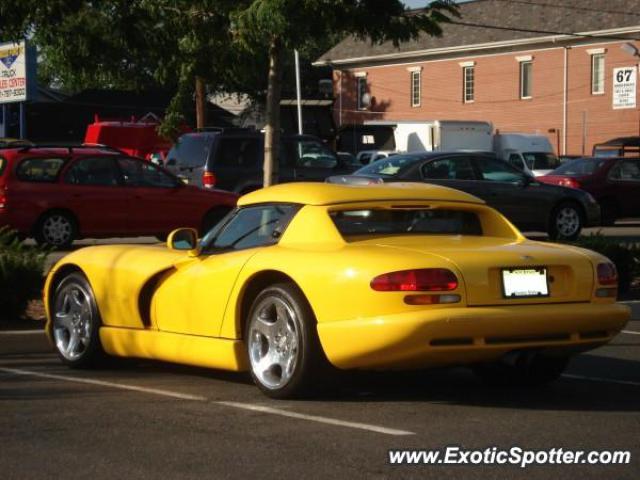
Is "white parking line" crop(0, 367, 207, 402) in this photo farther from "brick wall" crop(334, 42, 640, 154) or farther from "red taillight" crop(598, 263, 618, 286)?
"brick wall" crop(334, 42, 640, 154)

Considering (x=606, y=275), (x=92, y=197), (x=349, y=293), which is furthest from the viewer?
(x=92, y=197)

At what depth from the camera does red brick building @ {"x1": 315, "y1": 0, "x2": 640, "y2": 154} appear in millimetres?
57156

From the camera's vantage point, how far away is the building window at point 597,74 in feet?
189

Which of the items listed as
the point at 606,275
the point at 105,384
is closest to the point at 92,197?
the point at 105,384

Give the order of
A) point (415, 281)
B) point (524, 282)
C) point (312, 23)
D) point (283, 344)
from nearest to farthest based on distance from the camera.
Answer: point (415, 281) < point (524, 282) < point (283, 344) < point (312, 23)

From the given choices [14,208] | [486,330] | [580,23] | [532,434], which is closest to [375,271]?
[486,330]

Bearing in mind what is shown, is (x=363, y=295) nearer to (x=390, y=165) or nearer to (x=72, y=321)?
(x=72, y=321)

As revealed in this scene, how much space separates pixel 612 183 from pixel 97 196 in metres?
12.3

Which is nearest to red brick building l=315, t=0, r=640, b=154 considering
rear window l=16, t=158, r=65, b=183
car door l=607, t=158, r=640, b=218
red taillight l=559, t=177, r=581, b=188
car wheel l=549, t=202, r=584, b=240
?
car door l=607, t=158, r=640, b=218

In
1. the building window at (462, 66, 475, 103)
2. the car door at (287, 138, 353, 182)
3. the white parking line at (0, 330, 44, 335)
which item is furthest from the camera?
the building window at (462, 66, 475, 103)

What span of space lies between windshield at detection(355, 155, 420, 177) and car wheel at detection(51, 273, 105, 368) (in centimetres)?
1308

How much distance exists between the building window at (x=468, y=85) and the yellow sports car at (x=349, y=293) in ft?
182

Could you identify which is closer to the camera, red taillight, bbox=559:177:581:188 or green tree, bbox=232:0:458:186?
green tree, bbox=232:0:458:186

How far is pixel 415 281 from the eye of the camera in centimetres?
759
